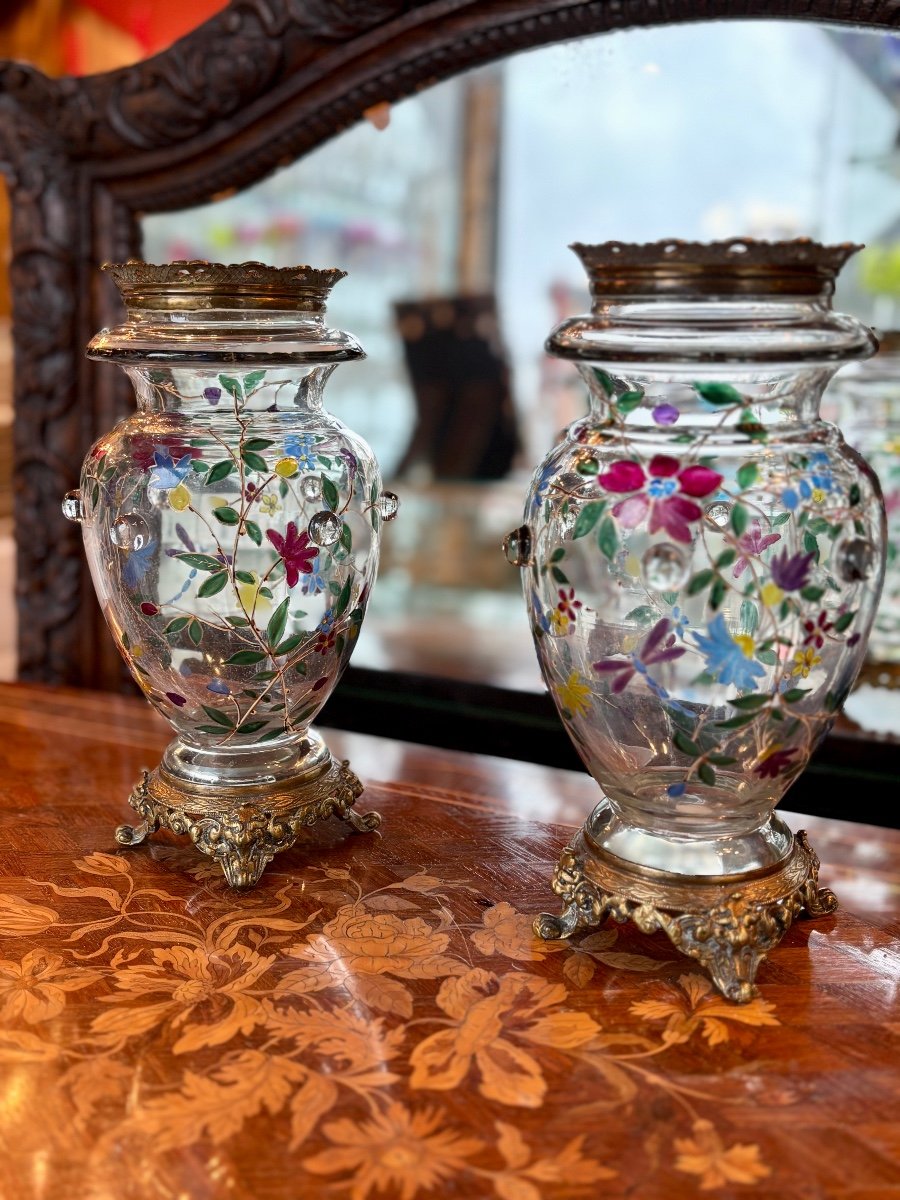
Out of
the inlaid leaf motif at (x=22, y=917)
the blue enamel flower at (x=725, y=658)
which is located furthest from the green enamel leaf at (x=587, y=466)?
the inlaid leaf motif at (x=22, y=917)

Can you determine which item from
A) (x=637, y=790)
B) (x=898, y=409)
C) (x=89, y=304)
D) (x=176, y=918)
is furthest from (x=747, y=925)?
(x=89, y=304)

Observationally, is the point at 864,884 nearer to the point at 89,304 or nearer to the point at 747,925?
the point at 747,925

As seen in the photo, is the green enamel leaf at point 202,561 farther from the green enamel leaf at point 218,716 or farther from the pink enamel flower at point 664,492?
the pink enamel flower at point 664,492

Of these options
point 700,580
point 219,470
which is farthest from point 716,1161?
point 219,470

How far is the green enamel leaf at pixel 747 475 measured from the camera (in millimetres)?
644

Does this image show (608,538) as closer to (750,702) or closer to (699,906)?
(750,702)

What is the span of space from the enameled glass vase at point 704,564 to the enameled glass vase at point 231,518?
0.54 ft

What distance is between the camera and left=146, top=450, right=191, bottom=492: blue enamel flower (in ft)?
2.58

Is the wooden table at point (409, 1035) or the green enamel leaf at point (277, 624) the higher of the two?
the green enamel leaf at point (277, 624)

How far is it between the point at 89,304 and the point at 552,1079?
3.16 ft

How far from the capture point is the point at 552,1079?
0.62 meters

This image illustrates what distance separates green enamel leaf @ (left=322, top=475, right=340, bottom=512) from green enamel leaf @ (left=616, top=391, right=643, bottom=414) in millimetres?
215

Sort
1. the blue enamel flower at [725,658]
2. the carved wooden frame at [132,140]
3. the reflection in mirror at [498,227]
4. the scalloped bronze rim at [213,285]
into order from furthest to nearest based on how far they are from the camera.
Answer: the reflection in mirror at [498,227], the carved wooden frame at [132,140], the scalloped bronze rim at [213,285], the blue enamel flower at [725,658]

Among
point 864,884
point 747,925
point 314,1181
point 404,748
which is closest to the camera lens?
point 314,1181
